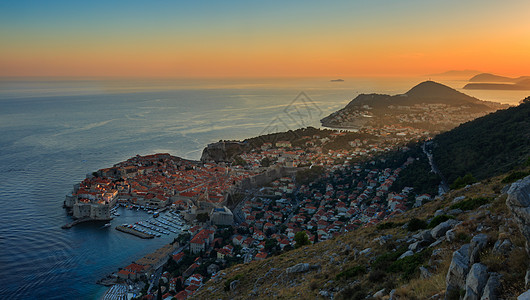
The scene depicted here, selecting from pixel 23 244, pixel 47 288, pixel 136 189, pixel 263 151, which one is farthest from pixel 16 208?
pixel 263 151

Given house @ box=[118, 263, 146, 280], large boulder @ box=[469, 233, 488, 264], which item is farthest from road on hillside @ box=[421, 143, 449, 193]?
house @ box=[118, 263, 146, 280]

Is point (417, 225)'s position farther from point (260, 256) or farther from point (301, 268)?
point (260, 256)

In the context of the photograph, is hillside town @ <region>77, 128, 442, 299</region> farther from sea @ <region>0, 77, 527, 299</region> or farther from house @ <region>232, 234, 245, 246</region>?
sea @ <region>0, 77, 527, 299</region>

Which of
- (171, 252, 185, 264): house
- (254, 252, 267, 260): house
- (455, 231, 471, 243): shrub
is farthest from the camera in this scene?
(171, 252, 185, 264): house

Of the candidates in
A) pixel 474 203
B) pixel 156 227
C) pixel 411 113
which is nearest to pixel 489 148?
pixel 474 203

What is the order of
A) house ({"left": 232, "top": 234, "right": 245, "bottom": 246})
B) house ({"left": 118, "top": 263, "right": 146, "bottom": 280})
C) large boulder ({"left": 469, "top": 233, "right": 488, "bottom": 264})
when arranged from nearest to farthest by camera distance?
large boulder ({"left": 469, "top": 233, "right": 488, "bottom": 264}), house ({"left": 118, "top": 263, "right": 146, "bottom": 280}), house ({"left": 232, "top": 234, "right": 245, "bottom": 246})

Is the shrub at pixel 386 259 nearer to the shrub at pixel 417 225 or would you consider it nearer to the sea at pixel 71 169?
the shrub at pixel 417 225

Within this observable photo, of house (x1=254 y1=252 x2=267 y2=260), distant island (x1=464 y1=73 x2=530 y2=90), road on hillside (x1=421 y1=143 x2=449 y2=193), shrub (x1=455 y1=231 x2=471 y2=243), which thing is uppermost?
distant island (x1=464 y1=73 x2=530 y2=90)
